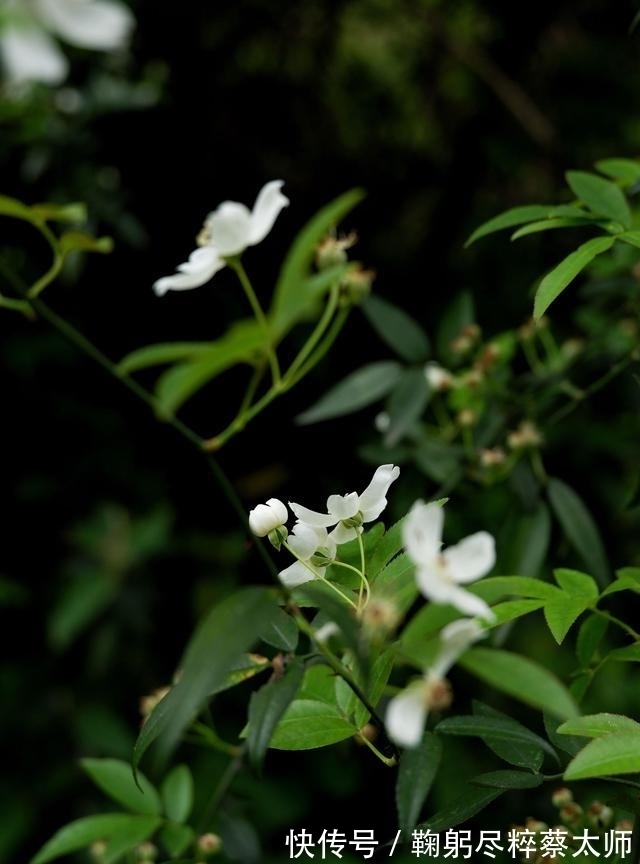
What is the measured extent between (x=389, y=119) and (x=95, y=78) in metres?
0.61

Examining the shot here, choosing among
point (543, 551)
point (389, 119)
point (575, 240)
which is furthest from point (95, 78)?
point (543, 551)

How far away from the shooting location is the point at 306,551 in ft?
1.97

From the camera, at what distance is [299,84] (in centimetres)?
204

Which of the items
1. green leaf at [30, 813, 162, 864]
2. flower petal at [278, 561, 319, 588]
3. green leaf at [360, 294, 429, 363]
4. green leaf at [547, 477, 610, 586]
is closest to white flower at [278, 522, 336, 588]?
flower petal at [278, 561, 319, 588]

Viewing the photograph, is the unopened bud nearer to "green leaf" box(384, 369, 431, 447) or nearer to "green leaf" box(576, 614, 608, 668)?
"green leaf" box(576, 614, 608, 668)

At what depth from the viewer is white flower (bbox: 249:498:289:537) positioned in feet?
1.99

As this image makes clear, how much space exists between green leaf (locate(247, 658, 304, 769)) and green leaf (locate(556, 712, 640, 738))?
137 millimetres

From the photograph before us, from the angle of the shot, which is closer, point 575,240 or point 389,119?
point 575,240

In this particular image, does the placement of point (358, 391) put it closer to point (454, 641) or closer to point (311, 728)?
point (311, 728)

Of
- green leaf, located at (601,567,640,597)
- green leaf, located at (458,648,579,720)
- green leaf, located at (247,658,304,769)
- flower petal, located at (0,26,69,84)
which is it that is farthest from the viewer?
flower petal, located at (0,26,69,84)

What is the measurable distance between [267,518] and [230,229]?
0.15 meters

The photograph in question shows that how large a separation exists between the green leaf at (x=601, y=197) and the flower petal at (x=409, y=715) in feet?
1.36

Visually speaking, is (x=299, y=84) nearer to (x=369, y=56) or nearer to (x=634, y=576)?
(x=369, y=56)

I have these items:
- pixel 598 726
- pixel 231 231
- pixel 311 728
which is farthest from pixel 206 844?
pixel 231 231
